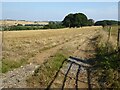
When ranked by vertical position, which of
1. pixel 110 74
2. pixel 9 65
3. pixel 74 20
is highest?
pixel 74 20

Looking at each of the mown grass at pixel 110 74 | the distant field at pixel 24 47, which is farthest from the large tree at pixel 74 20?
the mown grass at pixel 110 74

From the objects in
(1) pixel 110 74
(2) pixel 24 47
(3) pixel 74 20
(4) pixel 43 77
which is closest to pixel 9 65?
(4) pixel 43 77

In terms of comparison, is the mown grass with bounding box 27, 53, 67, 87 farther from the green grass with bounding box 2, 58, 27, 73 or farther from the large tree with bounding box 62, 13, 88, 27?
the large tree with bounding box 62, 13, 88, 27

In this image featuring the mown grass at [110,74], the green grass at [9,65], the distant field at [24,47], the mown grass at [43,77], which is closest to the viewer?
the mown grass at [110,74]

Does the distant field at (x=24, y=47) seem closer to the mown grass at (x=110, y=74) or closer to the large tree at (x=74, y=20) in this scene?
the mown grass at (x=110, y=74)

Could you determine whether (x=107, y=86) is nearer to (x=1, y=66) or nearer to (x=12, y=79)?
(x=12, y=79)

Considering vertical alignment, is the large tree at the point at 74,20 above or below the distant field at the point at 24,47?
above

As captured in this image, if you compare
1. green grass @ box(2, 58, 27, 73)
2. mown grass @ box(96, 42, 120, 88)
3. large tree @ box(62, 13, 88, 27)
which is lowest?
green grass @ box(2, 58, 27, 73)

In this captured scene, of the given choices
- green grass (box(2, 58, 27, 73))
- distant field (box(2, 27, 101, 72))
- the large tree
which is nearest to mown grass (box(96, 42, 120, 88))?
green grass (box(2, 58, 27, 73))

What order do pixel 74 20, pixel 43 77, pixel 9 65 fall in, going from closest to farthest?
pixel 43 77
pixel 9 65
pixel 74 20

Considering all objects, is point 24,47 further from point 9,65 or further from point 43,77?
point 43,77

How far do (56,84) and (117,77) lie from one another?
2411 mm

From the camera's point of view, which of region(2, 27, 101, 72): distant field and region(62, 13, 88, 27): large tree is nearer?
region(2, 27, 101, 72): distant field

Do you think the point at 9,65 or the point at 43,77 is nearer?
the point at 43,77
